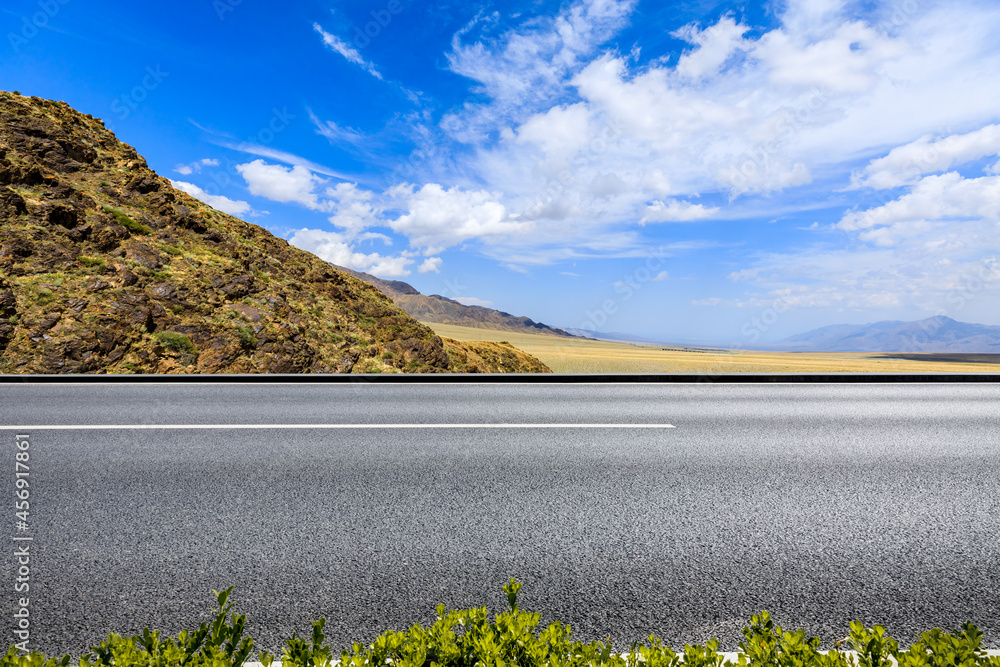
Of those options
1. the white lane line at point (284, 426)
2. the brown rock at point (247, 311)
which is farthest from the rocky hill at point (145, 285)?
the white lane line at point (284, 426)

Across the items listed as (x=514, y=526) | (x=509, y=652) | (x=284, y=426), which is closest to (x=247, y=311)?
(x=284, y=426)

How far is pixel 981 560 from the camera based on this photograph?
3.32 meters

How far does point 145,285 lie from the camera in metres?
15.3

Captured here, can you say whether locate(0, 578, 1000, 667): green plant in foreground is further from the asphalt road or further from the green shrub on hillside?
the green shrub on hillside

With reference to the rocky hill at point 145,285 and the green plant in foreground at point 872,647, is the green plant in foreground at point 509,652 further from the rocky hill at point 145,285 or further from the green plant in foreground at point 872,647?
the rocky hill at point 145,285

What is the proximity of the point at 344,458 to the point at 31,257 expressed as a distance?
51.5 feet

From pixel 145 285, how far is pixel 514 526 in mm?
15951

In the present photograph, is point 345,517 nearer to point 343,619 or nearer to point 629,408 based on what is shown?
point 343,619
